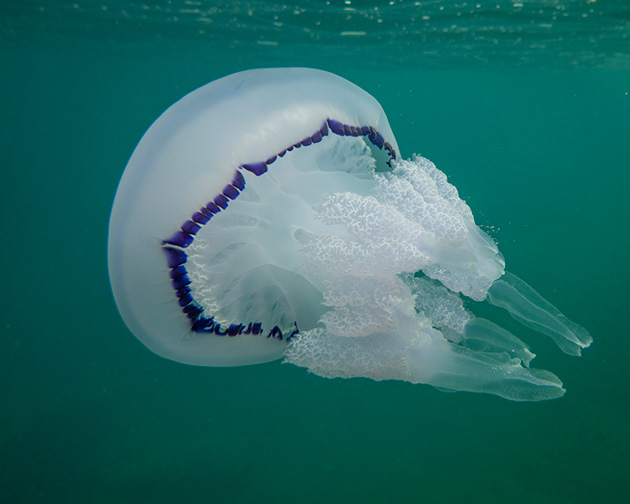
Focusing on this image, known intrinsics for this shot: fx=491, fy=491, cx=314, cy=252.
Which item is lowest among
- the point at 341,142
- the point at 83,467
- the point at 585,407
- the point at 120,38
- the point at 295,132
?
the point at 83,467

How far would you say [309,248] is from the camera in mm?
2057

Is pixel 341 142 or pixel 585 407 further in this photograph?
pixel 585 407

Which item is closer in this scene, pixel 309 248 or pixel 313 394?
pixel 309 248

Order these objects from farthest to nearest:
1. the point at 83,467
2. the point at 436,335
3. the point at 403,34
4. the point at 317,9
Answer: the point at 403,34
the point at 83,467
the point at 317,9
the point at 436,335

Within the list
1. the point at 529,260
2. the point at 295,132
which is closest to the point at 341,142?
the point at 295,132

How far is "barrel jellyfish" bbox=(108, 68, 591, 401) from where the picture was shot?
72.4 inches

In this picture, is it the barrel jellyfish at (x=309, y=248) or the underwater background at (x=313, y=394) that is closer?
the barrel jellyfish at (x=309, y=248)

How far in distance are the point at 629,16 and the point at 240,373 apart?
31.5ft

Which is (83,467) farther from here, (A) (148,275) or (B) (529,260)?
(B) (529,260)

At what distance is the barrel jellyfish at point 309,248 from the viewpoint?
1.84 m

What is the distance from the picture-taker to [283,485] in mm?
7992

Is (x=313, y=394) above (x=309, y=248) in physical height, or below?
below

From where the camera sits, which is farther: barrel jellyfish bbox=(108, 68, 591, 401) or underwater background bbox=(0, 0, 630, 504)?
underwater background bbox=(0, 0, 630, 504)

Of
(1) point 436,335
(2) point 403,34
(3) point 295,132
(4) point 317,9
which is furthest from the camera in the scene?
(2) point 403,34
